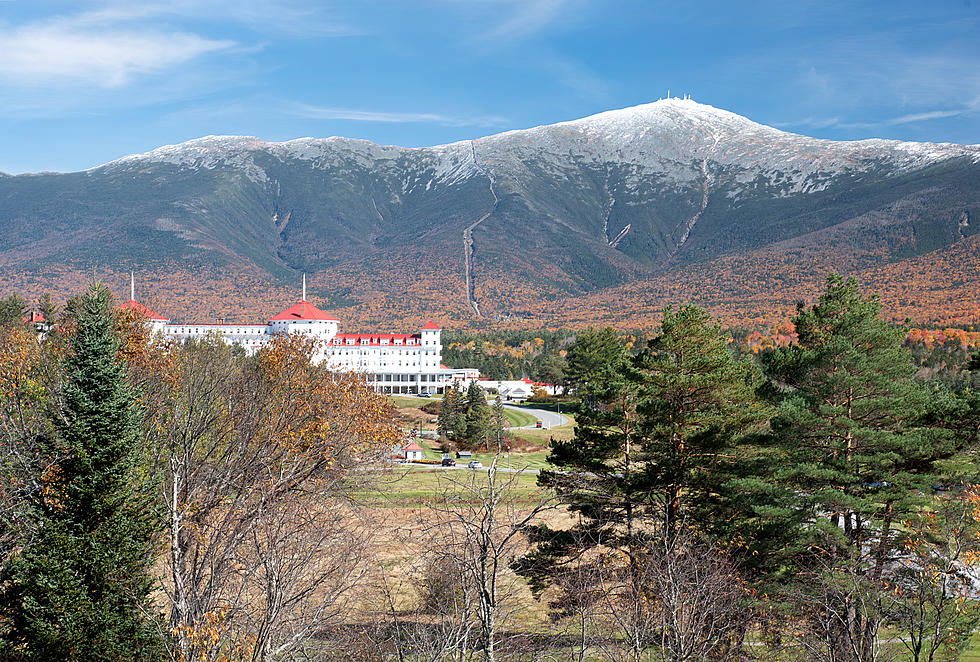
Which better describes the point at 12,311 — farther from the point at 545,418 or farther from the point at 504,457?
the point at 545,418

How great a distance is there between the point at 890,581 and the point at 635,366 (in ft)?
31.3

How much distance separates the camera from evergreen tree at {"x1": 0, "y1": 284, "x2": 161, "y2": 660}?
15117mm

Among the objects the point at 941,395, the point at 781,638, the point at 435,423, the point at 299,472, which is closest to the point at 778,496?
the point at 781,638

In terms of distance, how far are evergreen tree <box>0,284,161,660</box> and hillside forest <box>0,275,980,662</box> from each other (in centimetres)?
5

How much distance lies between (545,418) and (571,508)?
184 ft

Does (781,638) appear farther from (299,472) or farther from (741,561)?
(299,472)

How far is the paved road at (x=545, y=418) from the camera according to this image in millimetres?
72812

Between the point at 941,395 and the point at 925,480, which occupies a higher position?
the point at 941,395

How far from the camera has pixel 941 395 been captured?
22016 millimetres

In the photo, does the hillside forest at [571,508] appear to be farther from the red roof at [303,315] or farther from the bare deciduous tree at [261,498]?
the red roof at [303,315]

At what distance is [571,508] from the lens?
23.8 m

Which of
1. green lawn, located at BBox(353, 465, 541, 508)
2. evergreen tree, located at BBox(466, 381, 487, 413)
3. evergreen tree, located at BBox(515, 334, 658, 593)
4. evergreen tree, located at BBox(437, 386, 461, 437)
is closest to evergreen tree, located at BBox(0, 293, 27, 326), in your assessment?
green lawn, located at BBox(353, 465, 541, 508)

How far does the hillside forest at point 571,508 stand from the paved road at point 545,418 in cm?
4430

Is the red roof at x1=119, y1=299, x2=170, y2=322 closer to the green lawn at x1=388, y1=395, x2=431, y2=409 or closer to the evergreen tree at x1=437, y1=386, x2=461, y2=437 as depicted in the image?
the evergreen tree at x1=437, y1=386, x2=461, y2=437
